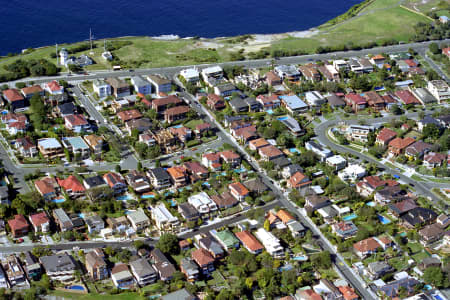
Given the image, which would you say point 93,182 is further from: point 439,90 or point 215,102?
point 439,90

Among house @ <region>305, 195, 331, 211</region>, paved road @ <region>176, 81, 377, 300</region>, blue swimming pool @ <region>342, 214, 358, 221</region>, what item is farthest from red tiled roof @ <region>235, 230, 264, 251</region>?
blue swimming pool @ <region>342, 214, 358, 221</region>

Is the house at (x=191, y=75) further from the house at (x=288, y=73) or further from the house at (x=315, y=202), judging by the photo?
the house at (x=315, y=202)

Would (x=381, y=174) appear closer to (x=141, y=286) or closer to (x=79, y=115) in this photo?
(x=141, y=286)

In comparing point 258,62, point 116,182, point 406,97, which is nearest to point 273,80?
point 258,62

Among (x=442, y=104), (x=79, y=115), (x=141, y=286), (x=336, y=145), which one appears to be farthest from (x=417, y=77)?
(x=141, y=286)

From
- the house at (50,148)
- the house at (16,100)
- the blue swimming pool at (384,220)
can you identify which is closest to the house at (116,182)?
the house at (50,148)

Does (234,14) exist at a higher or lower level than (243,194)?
higher
